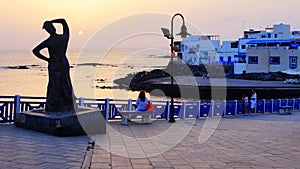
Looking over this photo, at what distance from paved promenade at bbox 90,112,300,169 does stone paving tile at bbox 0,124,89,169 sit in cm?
40

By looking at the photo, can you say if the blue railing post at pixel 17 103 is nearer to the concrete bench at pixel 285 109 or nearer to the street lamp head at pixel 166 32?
the street lamp head at pixel 166 32

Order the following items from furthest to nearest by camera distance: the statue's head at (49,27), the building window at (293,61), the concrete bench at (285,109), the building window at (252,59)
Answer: the building window at (252,59)
the building window at (293,61)
the concrete bench at (285,109)
the statue's head at (49,27)

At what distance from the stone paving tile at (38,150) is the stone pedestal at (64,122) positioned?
0.74ft

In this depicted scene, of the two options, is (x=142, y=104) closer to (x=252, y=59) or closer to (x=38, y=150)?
(x=38, y=150)

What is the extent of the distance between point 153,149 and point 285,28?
223ft

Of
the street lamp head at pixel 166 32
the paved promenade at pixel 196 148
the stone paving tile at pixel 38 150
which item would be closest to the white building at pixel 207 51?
the street lamp head at pixel 166 32

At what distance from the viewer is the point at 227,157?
7.98m

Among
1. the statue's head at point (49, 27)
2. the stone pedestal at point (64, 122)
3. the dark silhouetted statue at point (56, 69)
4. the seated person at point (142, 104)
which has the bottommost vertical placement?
the stone pedestal at point (64, 122)

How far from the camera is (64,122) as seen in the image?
32.2ft

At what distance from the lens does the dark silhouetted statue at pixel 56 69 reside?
34.9 feet

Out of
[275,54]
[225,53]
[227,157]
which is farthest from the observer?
[225,53]

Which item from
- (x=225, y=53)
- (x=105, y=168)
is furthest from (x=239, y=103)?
(x=225, y=53)

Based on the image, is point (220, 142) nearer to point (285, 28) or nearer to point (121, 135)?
point (121, 135)

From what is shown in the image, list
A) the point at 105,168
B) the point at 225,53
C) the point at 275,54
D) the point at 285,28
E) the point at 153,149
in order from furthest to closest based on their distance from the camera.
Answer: the point at 225,53 → the point at 285,28 → the point at 275,54 → the point at 153,149 → the point at 105,168
